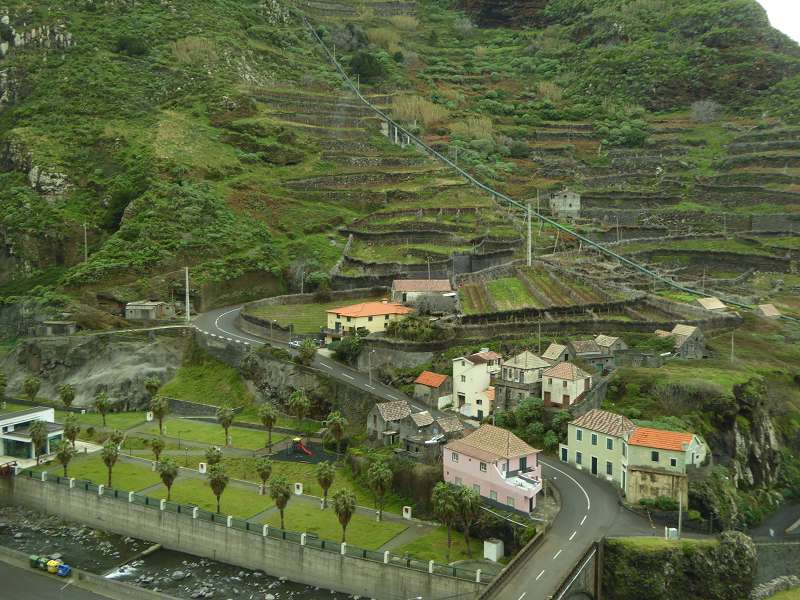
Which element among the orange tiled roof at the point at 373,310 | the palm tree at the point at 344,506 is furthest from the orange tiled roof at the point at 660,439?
the orange tiled roof at the point at 373,310

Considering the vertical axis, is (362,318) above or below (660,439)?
above

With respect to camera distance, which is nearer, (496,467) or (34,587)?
(34,587)

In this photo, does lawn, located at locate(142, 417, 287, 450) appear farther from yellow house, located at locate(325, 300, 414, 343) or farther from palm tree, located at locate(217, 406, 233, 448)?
yellow house, located at locate(325, 300, 414, 343)

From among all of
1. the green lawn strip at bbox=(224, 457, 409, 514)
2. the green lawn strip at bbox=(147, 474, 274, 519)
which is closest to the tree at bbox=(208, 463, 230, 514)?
the green lawn strip at bbox=(147, 474, 274, 519)

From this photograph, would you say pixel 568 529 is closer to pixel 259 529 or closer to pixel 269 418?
pixel 259 529

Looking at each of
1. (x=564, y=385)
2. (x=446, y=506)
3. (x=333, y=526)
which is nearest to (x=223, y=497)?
(x=333, y=526)

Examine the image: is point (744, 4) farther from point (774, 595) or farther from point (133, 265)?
point (774, 595)

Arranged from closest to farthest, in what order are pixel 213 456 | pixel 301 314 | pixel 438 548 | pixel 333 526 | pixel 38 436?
pixel 438 548 < pixel 333 526 < pixel 213 456 < pixel 38 436 < pixel 301 314

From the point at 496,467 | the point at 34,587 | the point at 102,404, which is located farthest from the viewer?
the point at 102,404

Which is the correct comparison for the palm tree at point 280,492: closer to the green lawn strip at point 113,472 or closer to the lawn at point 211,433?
the green lawn strip at point 113,472
